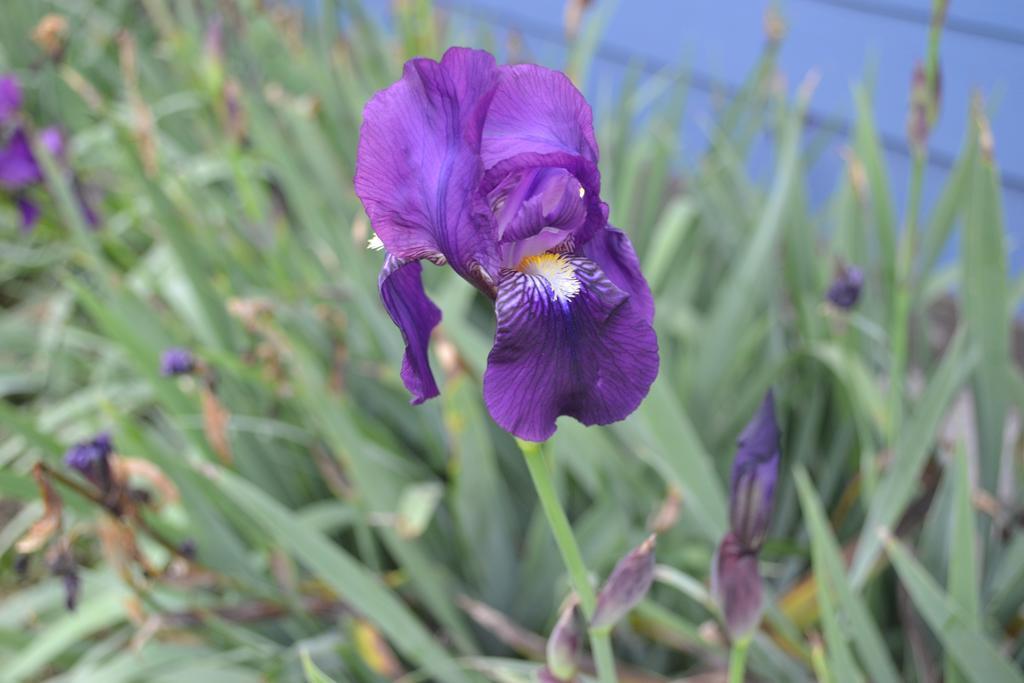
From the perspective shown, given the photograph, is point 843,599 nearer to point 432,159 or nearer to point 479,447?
point 479,447

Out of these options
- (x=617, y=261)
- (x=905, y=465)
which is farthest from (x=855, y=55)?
(x=617, y=261)

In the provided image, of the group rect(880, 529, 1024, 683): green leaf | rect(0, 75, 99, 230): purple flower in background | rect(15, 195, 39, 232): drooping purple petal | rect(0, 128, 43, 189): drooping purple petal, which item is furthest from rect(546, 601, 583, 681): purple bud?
rect(15, 195, 39, 232): drooping purple petal

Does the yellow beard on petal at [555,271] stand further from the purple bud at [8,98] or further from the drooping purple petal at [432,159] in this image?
the purple bud at [8,98]

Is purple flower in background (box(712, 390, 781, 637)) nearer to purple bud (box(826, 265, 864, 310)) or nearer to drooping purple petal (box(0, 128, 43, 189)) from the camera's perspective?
purple bud (box(826, 265, 864, 310))

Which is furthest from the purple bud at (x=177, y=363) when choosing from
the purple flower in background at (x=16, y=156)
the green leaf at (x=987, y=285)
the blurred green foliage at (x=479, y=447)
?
the green leaf at (x=987, y=285)

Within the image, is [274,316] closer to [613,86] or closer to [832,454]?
[832,454]

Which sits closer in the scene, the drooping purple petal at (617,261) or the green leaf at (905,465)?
the drooping purple petal at (617,261)
